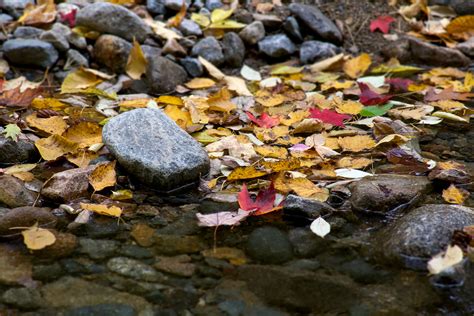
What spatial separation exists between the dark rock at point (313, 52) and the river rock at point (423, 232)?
231 centimetres

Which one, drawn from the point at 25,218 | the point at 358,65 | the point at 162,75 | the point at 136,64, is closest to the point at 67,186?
the point at 25,218

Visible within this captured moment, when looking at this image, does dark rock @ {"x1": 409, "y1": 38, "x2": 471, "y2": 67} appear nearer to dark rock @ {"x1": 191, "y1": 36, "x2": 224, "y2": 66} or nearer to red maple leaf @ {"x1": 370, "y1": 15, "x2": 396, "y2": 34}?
red maple leaf @ {"x1": 370, "y1": 15, "x2": 396, "y2": 34}

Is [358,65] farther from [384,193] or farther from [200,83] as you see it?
[384,193]

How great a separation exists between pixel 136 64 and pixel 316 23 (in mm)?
1396

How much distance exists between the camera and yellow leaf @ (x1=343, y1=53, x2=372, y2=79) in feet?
13.2

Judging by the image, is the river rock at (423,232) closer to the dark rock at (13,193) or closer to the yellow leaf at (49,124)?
the dark rock at (13,193)

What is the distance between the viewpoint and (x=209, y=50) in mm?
4047

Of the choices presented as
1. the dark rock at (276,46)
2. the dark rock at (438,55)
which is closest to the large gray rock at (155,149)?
the dark rock at (276,46)

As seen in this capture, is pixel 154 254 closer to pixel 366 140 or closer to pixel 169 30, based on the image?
pixel 366 140

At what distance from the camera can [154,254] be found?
6.55 feet

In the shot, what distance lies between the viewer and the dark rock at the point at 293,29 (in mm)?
4297

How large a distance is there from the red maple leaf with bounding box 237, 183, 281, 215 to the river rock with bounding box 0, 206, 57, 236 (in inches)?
27.3

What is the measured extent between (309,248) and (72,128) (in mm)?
1327

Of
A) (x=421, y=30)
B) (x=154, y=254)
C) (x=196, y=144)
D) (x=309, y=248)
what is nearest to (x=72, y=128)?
(x=196, y=144)
